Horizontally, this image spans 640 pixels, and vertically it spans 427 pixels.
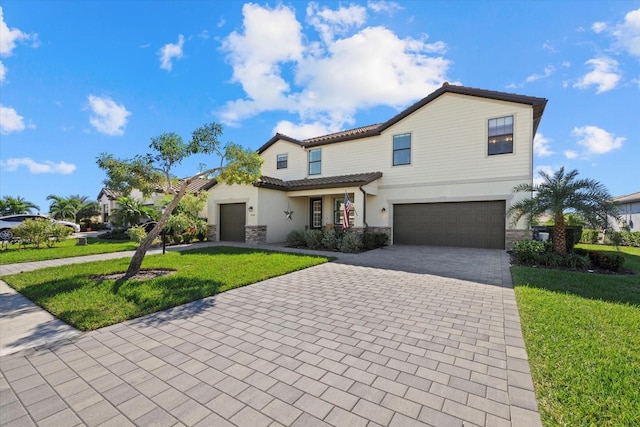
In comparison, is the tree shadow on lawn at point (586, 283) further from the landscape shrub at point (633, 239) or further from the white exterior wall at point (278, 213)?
the landscape shrub at point (633, 239)

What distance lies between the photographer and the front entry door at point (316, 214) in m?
17.2

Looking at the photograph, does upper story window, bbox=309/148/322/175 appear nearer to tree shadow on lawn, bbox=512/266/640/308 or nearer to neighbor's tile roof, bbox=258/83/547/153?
neighbor's tile roof, bbox=258/83/547/153

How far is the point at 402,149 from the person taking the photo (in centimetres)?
1466

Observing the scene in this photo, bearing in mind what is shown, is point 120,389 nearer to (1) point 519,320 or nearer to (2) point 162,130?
(1) point 519,320

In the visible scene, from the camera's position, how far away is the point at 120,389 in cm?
262

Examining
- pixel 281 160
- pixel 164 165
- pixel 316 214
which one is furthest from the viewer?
pixel 281 160

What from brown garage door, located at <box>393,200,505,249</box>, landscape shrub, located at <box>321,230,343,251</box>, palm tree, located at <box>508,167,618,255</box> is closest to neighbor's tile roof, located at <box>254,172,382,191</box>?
brown garage door, located at <box>393,200,505,249</box>

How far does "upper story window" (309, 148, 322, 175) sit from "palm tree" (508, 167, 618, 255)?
10.9 m

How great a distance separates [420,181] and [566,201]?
6.13m

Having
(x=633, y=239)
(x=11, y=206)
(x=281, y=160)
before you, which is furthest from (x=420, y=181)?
(x=11, y=206)

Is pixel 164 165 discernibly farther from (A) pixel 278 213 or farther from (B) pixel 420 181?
(B) pixel 420 181

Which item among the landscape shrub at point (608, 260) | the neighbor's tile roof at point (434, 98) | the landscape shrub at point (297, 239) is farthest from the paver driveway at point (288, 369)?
the neighbor's tile roof at point (434, 98)

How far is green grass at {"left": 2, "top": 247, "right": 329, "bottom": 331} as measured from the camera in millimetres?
4598

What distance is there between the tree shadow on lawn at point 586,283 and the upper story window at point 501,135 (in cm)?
643
